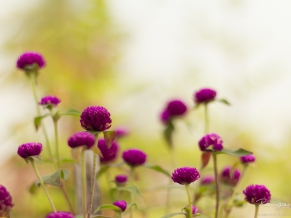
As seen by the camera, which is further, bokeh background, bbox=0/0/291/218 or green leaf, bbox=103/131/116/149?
bokeh background, bbox=0/0/291/218

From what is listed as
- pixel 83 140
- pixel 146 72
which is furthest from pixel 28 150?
pixel 146 72

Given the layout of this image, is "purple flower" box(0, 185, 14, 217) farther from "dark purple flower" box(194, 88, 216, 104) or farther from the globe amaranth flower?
"dark purple flower" box(194, 88, 216, 104)

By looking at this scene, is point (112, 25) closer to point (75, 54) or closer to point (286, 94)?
point (75, 54)

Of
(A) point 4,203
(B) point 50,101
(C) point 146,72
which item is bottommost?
(A) point 4,203

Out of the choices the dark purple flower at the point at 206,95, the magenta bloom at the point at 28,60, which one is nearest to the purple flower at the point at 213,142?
the dark purple flower at the point at 206,95

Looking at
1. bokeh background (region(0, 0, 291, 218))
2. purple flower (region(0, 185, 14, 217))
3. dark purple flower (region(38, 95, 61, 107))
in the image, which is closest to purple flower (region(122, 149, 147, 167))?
dark purple flower (region(38, 95, 61, 107))

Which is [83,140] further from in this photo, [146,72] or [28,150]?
[146,72]
